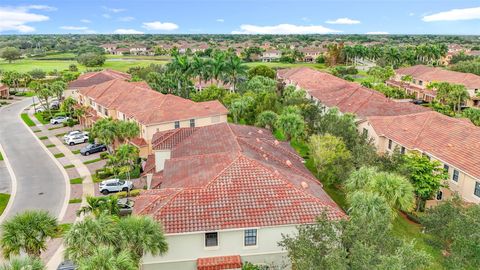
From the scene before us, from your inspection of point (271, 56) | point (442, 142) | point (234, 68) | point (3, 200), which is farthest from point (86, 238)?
point (271, 56)

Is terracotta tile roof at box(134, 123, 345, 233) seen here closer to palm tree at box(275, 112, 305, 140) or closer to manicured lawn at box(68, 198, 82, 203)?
manicured lawn at box(68, 198, 82, 203)

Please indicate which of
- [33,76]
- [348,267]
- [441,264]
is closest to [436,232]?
[441,264]

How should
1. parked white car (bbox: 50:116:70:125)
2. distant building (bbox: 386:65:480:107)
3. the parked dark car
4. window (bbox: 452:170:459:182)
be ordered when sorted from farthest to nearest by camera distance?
distant building (bbox: 386:65:480:107) → parked white car (bbox: 50:116:70:125) → the parked dark car → window (bbox: 452:170:459:182)

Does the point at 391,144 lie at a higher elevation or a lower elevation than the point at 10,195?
higher

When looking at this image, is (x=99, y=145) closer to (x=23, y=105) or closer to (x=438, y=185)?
(x=438, y=185)

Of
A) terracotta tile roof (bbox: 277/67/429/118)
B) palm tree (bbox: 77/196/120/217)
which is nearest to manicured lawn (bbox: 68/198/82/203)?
palm tree (bbox: 77/196/120/217)

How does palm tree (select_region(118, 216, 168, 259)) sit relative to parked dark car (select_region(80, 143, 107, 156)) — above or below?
above

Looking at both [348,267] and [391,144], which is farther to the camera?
[391,144]

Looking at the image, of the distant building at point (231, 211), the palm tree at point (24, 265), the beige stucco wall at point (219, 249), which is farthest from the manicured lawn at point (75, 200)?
the palm tree at point (24, 265)
